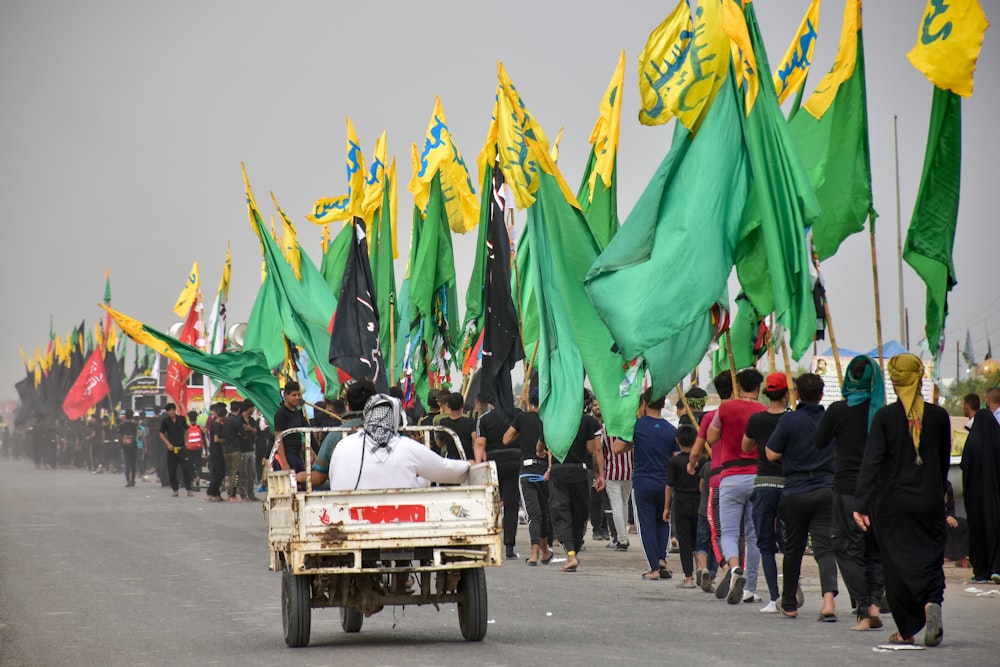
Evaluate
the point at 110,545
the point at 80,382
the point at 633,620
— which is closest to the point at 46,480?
the point at 80,382

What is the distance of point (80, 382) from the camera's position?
2132 inches

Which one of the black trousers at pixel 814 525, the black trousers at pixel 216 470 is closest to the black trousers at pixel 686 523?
the black trousers at pixel 814 525

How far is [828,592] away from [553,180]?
28.7 ft

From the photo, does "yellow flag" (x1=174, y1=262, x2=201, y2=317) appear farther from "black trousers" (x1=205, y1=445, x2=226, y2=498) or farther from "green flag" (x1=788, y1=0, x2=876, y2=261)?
"green flag" (x1=788, y1=0, x2=876, y2=261)

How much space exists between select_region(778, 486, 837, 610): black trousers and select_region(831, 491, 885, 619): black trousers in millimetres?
253

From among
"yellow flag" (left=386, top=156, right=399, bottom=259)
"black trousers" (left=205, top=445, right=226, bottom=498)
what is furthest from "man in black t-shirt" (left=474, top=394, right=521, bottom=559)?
"black trousers" (left=205, top=445, right=226, bottom=498)

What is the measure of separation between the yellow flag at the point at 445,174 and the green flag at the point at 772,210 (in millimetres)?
11111

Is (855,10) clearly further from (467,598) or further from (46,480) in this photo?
(46,480)

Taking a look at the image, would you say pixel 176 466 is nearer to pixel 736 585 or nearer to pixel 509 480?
pixel 509 480

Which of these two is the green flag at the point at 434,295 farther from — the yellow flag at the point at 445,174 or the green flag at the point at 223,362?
the green flag at the point at 223,362

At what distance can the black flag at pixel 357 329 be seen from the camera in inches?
1009

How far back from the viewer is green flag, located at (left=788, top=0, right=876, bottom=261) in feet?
53.2

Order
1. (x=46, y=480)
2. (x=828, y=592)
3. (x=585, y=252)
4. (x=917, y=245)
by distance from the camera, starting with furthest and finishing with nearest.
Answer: (x=46, y=480), (x=585, y=252), (x=917, y=245), (x=828, y=592)

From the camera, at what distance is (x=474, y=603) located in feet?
35.2
